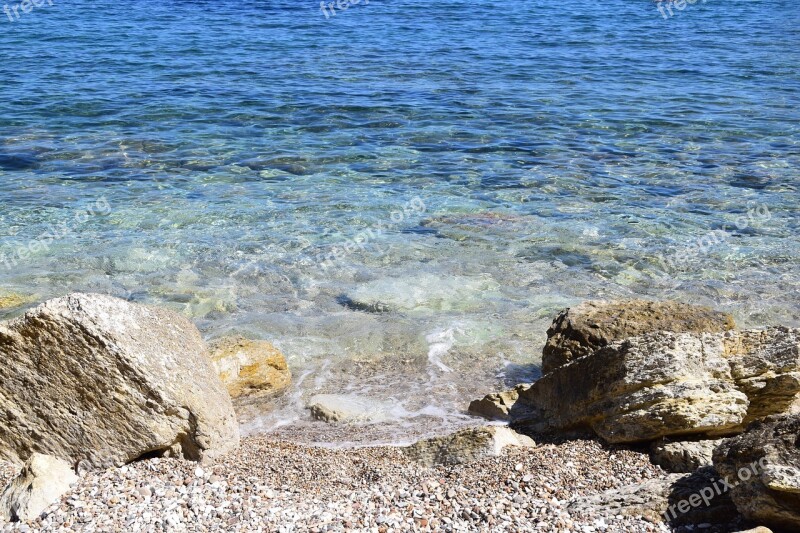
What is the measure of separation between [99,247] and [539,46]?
19.0m

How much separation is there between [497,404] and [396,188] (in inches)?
289

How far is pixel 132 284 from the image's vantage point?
10.6 meters

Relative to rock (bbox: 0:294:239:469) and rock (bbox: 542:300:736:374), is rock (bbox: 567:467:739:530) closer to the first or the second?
rock (bbox: 542:300:736:374)

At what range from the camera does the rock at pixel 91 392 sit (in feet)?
19.6

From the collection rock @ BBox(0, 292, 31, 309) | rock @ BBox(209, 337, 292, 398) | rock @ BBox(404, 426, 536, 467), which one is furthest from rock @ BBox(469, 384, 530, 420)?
rock @ BBox(0, 292, 31, 309)

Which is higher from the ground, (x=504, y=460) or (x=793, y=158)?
(x=504, y=460)

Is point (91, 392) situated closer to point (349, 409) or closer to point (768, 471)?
point (349, 409)

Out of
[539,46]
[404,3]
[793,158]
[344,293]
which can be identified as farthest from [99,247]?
[404,3]

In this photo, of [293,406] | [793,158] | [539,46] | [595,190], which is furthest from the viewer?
[539,46]

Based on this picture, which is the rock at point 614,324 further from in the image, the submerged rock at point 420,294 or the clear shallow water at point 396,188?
the submerged rock at point 420,294

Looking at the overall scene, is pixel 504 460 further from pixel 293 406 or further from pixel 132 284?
pixel 132 284

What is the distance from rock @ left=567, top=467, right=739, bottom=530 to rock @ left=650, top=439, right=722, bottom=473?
217mm

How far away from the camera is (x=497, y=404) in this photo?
24.2 feet

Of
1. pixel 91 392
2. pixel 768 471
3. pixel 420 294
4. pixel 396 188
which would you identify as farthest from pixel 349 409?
pixel 396 188
